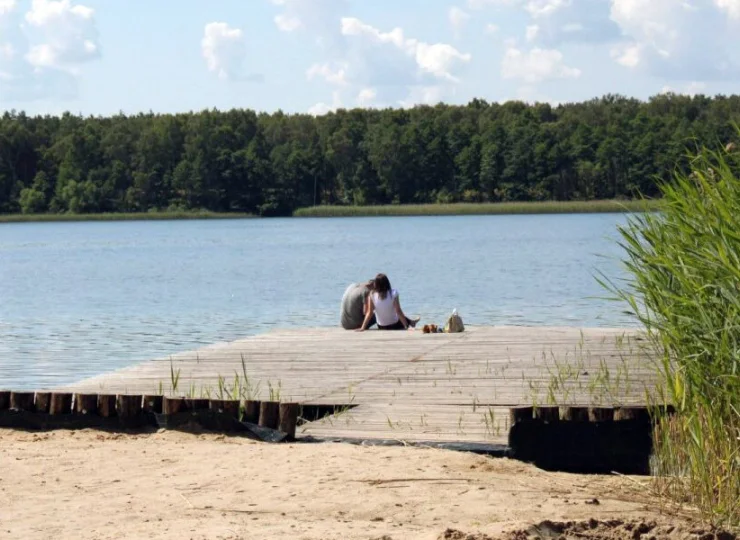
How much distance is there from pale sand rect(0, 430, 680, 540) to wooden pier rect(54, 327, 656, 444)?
0.50 m

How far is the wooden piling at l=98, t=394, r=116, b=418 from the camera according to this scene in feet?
24.5

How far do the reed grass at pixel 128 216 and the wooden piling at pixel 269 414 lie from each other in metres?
91.2

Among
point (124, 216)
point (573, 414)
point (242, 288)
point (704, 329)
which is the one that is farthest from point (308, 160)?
point (704, 329)

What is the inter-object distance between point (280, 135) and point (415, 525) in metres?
102

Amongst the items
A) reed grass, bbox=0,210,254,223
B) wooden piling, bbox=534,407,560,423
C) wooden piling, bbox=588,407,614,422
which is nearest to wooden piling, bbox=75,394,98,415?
wooden piling, bbox=534,407,560,423

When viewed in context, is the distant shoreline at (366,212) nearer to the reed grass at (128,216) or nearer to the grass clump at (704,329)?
the reed grass at (128,216)

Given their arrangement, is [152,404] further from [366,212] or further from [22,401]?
[366,212]

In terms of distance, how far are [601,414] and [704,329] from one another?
1617 mm

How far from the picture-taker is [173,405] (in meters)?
7.29

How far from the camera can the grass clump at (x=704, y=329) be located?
16.3 feet

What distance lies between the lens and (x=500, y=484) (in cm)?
574

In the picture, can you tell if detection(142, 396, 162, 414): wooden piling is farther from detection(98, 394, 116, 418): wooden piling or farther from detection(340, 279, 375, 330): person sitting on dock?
detection(340, 279, 375, 330): person sitting on dock

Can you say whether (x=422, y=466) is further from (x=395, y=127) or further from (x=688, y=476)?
(x=395, y=127)

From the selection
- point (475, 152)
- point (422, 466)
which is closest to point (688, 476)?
point (422, 466)
